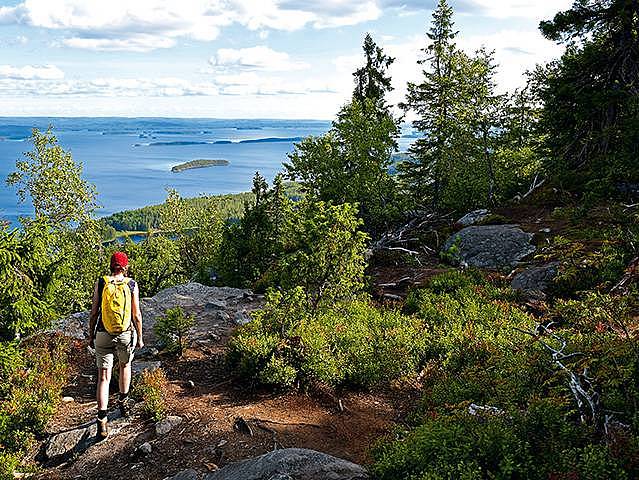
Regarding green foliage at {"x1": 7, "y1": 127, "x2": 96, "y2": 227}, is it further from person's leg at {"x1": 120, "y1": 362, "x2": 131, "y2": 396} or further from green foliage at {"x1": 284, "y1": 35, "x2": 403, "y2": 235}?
person's leg at {"x1": 120, "y1": 362, "x2": 131, "y2": 396}

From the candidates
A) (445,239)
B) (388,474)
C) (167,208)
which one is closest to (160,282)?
(167,208)

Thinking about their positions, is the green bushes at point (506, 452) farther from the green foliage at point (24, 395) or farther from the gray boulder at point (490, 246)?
the gray boulder at point (490, 246)

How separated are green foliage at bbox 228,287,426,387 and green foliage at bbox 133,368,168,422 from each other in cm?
121

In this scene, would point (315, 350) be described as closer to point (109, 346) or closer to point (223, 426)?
point (223, 426)

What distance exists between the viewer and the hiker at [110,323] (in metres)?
7.12

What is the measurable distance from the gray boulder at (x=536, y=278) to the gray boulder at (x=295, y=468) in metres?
8.89

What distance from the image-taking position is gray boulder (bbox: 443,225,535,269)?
15680 mm

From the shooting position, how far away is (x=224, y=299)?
14547 mm

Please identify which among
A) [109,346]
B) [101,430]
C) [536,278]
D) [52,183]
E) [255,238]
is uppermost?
[52,183]

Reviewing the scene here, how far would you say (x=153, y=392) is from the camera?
302 inches

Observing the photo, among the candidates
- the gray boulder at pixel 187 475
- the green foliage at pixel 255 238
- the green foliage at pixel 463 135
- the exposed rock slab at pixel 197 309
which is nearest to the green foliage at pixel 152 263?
the green foliage at pixel 255 238

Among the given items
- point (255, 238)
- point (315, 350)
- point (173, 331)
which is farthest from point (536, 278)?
point (255, 238)

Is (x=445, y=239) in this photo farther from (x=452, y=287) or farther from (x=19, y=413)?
(x=19, y=413)

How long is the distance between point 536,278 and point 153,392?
959 centimetres
